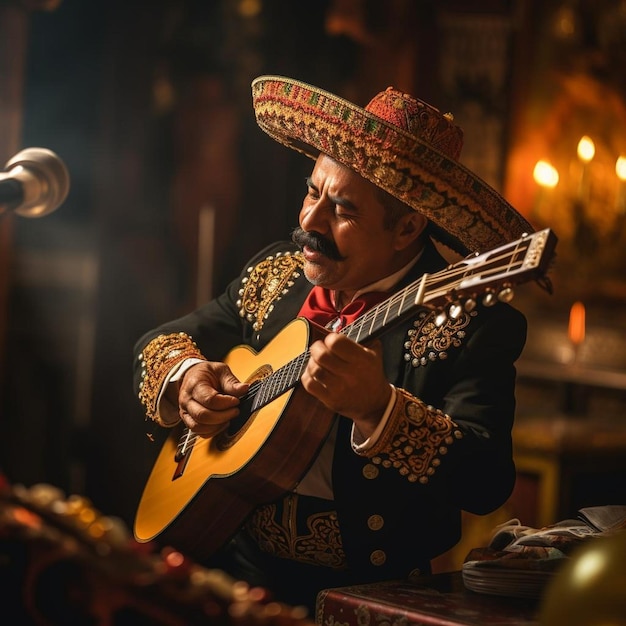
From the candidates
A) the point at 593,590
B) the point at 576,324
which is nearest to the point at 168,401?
the point at 593,590

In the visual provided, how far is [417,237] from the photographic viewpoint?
211 centimetres

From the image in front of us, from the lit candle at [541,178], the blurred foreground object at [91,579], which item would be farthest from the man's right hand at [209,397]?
the lit candle at [541,178]

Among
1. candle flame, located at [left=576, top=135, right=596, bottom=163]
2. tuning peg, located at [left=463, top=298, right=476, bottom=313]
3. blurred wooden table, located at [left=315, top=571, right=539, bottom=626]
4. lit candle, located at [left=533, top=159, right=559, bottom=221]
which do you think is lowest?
blurred wooden table, located at [left=315, top=571, right=539, bottom=626]

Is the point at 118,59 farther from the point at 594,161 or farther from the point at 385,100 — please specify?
the point at 385,100

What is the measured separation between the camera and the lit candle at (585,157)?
17.3ft

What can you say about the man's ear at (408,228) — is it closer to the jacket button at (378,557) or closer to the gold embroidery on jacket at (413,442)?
the gold embroidery on jacket at (413,442)

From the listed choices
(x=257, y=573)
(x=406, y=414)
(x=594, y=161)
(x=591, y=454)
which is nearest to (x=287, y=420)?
(x=406, y=414)

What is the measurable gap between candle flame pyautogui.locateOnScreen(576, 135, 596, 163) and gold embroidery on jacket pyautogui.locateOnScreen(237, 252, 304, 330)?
10.8 ft

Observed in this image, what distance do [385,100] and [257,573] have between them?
40.2 inches

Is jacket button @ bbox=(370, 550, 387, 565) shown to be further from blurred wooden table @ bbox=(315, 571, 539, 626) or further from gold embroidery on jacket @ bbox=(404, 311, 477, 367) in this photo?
gold embroidery on jacket @ bbox=(404, 311, 477, 367)

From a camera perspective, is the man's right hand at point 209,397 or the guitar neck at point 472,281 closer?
the guitar neck at point 472,281

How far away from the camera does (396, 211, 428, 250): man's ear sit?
207cm

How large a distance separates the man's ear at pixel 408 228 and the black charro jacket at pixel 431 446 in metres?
0.06

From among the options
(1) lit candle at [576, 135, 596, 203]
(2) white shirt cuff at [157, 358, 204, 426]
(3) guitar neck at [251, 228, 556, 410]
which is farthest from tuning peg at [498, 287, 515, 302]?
(1) lit candle at [576, 135, 596, 203]
